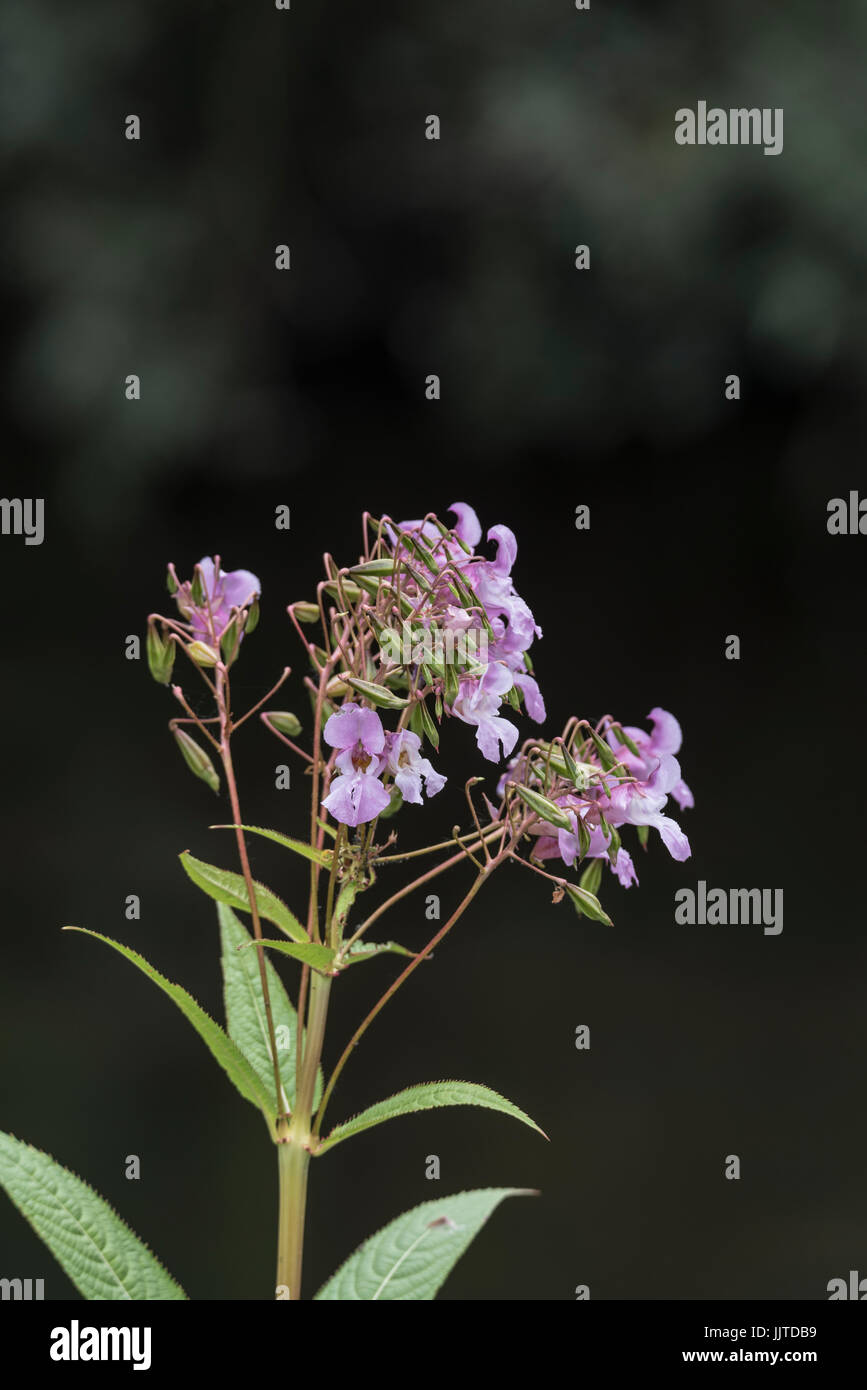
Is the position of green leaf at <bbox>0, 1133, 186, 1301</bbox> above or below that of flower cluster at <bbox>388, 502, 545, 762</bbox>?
below

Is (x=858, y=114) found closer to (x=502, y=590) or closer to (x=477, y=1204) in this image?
(x=502, y=590)

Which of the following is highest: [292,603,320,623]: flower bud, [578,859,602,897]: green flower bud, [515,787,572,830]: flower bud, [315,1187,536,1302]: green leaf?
[292,603,320,623]: flower bud

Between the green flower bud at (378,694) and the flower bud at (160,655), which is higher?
the flower bud at (160,655)

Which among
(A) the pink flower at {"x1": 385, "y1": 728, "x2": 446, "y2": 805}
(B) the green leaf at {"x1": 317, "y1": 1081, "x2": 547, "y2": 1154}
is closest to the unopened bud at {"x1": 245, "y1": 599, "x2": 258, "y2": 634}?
(A) the pink flower at {"x1": 385, "y1": 728, "x2": 446, "y2": 805}

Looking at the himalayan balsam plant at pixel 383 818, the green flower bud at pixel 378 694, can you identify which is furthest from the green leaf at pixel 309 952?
the green flower bud at pixel 378 694

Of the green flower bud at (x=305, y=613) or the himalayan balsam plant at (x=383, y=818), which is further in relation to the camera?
the green flower bud at (x=305, y=613)

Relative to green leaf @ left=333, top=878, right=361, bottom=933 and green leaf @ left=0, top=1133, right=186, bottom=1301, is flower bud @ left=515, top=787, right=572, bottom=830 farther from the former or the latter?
green leaf @ left=0, top=1133, right=186, bottom=1301

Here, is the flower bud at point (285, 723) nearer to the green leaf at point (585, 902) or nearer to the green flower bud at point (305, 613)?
the green flower bud at point (305, 613)
